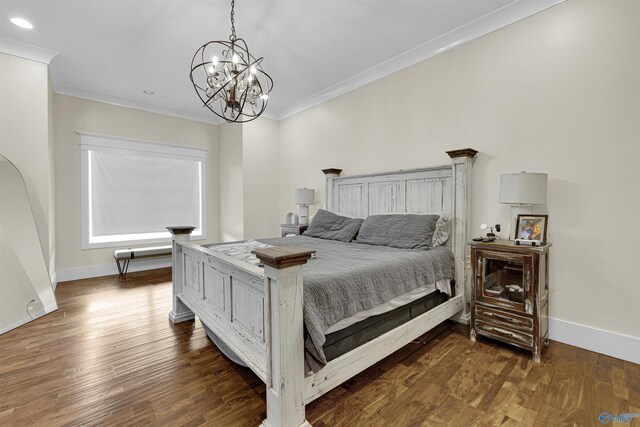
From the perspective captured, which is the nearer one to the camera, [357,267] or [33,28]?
[357,267]

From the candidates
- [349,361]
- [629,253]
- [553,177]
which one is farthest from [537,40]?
[349,361]

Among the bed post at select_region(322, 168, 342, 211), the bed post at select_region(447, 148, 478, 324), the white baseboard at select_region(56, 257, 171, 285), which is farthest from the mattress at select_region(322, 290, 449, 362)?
the white baseboard at select_region(56, 257, 171, 285)

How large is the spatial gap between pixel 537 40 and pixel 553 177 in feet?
3.94

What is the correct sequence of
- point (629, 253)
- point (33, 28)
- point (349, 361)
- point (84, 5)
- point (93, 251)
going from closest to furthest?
point (349, 361)
point (629, 253)
point (84, 5)
point (33, 28)
point (93, 251)

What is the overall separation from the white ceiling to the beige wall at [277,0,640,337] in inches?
11.2

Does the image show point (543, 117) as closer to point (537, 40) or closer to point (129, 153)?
point (537, 40)

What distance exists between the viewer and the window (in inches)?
176

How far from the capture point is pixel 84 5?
8.25 feet

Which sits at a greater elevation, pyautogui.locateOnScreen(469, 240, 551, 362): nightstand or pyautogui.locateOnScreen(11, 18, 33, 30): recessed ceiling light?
pyautogui.locateOnScreen(11, 18, 33, 30): recessed ceiling light

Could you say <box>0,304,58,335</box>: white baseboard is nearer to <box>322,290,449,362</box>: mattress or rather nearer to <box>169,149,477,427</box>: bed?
<box>169,149,477,427</box>: bed

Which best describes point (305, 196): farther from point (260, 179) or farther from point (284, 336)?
point (284, 336)

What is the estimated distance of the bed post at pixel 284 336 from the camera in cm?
132

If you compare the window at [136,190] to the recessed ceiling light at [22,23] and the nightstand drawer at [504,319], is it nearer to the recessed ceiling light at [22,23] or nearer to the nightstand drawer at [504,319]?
the recessed ceiling light at [22,23]

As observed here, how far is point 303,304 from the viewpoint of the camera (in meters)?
1.42
